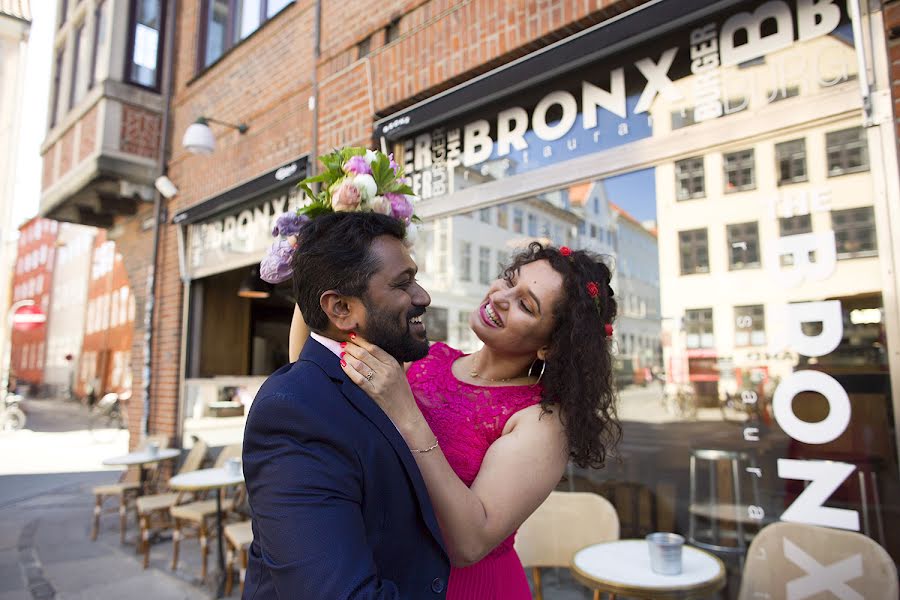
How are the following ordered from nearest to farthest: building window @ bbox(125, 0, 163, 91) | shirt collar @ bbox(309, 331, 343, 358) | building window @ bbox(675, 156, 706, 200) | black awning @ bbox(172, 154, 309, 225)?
shirt collar @ bbox(309, 331, 343, 358) < building window @ bbox(675, 156, 706, 200) < black awning @ bbox(172, 154, 309, 225) < building window @ bbox(125, 0, 163, 91)

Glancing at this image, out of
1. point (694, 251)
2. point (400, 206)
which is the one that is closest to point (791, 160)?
point (694, 251)

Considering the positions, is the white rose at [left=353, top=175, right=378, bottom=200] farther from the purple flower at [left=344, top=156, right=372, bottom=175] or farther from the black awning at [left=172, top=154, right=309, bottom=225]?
the black awning at [left=172, top=154, right=309, bottom=225]

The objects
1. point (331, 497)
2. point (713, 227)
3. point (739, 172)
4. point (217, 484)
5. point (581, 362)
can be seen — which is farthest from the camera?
point (217, 484)

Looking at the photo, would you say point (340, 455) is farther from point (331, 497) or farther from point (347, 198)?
point (347, 198)

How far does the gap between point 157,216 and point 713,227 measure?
291 inches

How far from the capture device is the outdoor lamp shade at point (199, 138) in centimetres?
640

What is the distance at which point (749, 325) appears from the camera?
3.52 meters

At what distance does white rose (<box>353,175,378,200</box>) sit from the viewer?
1.48 meters

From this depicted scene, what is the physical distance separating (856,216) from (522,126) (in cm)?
220

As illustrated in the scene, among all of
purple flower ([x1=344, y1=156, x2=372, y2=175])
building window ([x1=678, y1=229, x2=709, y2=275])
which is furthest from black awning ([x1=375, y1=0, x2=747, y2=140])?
purple flower ([x1=344, y1=156, x2=372, y2=175])

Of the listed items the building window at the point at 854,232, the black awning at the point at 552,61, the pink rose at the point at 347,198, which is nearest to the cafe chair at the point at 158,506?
the black awning at the point at 552,61

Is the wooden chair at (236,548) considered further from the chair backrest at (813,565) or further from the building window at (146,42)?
the building window at (146,42)

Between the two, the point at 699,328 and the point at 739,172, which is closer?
the point at 739,172

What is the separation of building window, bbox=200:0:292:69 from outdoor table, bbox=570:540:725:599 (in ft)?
20.1
